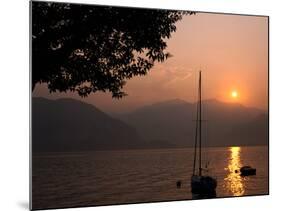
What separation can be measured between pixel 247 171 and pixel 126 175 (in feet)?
4.60

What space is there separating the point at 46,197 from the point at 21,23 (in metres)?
1.66

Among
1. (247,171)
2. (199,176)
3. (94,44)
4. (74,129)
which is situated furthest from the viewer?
(247,171)

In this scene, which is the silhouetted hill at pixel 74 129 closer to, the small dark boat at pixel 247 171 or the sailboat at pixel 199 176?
the sailboat at pixel 199 176

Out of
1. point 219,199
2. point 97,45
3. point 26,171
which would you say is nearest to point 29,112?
point 26,171

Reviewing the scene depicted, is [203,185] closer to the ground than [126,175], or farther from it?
closer to the ground

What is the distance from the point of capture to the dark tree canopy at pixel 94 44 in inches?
250

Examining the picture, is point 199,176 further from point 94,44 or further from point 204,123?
point 94,44

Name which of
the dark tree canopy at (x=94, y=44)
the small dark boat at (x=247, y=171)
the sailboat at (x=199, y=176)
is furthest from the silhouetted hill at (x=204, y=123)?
the dark tree canopy at (x=94, y=44)

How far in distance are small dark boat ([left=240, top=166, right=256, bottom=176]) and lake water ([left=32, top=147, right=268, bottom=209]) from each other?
0.05m

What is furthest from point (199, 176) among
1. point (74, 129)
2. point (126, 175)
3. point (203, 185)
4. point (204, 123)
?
point (74, 129)

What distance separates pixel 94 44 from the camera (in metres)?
6.55

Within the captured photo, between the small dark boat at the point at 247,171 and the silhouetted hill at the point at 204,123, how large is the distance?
0.87ft

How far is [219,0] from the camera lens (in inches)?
282

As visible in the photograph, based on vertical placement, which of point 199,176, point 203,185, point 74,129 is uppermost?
point 74,129
